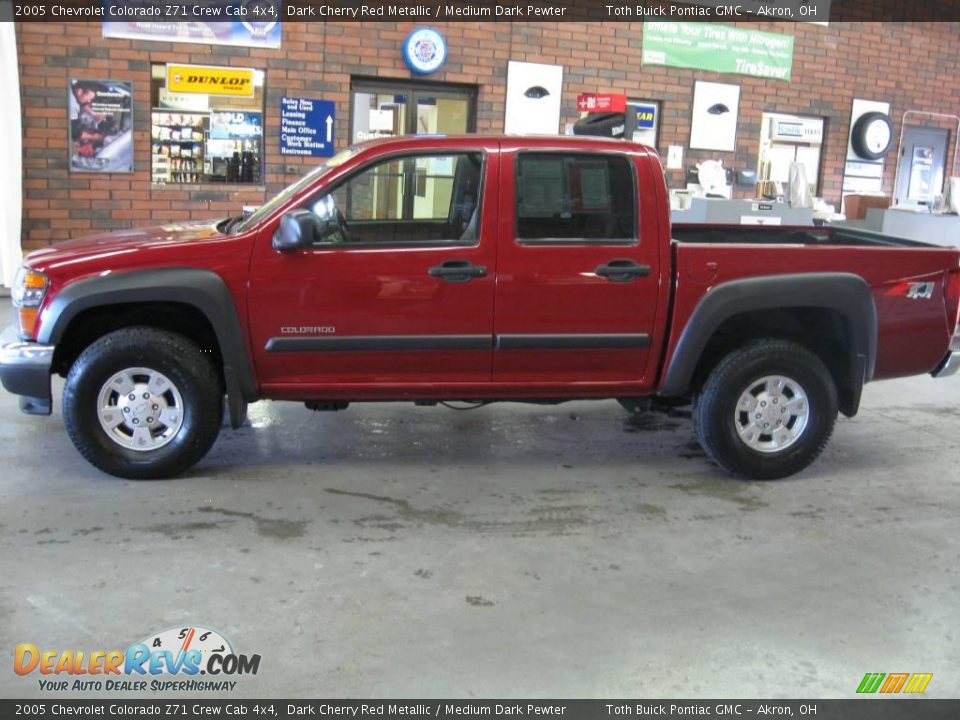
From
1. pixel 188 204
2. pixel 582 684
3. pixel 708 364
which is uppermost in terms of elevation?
pixel 188 204

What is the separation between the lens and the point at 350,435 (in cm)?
638

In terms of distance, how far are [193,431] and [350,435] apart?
52.1 inches

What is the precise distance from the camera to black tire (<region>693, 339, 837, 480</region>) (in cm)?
556

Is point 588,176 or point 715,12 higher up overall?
point 715,12

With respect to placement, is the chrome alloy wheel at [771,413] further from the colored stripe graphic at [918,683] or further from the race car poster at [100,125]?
the race car poster at [100,125]

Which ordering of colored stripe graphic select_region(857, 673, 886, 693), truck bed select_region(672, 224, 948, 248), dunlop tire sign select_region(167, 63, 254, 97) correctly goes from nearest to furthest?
colored stripe graphic select_region(857, 673, 886, 693) → truck bed select_region(672, 224, 948, 248) → dunlop tire sign select_region(167, 63, 254, 97)

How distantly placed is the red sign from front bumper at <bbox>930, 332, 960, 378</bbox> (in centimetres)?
560

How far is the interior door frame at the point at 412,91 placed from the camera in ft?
37.6

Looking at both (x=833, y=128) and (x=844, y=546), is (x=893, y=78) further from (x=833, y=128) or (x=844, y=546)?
(x=844, y=546)

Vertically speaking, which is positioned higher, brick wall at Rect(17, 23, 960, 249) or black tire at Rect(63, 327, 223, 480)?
brick wall at Rect(17, 23, 960, 249)

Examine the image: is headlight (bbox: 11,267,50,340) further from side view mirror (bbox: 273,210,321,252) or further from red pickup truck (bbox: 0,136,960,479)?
side view mirror (bbox: 273,210,321,252)

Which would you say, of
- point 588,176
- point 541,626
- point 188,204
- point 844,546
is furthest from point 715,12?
point 541,626

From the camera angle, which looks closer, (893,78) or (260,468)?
(260,468)

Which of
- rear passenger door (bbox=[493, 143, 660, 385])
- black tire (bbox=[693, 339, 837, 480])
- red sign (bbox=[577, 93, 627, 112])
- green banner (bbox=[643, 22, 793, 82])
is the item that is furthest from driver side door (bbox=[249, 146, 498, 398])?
green banner (bbox=[643, 22, 793, 82])
